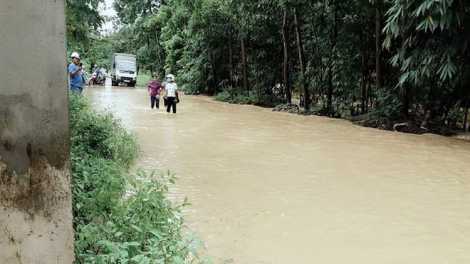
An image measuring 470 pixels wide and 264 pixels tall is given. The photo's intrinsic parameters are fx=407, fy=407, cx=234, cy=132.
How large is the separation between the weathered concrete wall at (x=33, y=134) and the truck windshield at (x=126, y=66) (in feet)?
121

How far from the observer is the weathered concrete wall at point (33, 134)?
69.8 inches

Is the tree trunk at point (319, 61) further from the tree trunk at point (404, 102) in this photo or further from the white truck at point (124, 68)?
the white truck at point (124, 68)

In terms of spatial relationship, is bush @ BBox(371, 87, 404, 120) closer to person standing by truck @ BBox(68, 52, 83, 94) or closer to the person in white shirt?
the person in white shirt

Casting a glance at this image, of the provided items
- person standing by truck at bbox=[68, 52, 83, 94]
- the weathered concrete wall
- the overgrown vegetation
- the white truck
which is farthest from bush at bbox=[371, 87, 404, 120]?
the white truck

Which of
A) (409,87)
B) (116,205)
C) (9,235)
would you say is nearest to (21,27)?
(9,235)

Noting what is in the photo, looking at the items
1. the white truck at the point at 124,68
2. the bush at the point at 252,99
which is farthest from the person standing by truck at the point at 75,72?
the white truck at the point at 124,68

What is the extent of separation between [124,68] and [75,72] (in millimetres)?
29055

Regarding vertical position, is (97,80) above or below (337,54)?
below

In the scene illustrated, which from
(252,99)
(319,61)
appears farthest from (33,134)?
(252,99)

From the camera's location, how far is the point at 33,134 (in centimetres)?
184

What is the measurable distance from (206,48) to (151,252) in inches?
960

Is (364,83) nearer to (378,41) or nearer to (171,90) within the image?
(378,41)

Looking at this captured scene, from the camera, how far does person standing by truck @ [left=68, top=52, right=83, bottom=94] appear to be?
943 cm

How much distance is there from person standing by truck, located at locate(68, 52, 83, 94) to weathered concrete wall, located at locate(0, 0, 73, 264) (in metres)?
8.13
